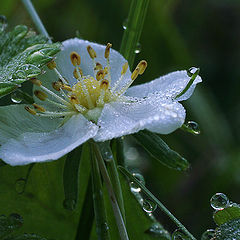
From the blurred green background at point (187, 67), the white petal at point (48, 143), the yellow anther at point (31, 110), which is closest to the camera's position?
the white petal at point (48, 143)

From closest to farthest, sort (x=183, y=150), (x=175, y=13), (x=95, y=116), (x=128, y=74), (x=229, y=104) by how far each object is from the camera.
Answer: (x=95, y=116), (x=128, y=74), (x=183, y=150), (x=229, y=104), (x=175, y=13)

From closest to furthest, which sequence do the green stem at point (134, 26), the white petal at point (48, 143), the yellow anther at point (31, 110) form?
the white petal at point (48, 143), the yellow anther at point (31, 110), the green stem at point (134, 26)

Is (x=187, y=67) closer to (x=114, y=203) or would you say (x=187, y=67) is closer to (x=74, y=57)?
(x=74, y=57)

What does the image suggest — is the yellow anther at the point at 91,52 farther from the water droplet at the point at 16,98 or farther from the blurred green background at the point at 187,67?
the blurred green background at the point at 187,67

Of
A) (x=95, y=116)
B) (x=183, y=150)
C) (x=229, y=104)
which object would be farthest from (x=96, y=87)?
(x=229, y=104)

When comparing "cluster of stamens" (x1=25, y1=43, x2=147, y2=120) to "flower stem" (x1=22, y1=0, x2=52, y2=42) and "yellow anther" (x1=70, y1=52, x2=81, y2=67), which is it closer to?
"yellow anther" (x1=70, y1=52, x2=81, y2=67)

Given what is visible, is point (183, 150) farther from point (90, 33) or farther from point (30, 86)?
point (30, 86)

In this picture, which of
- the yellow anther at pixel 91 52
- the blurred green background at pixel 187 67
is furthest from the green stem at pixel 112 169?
the blurred green background at pixel 187 67
